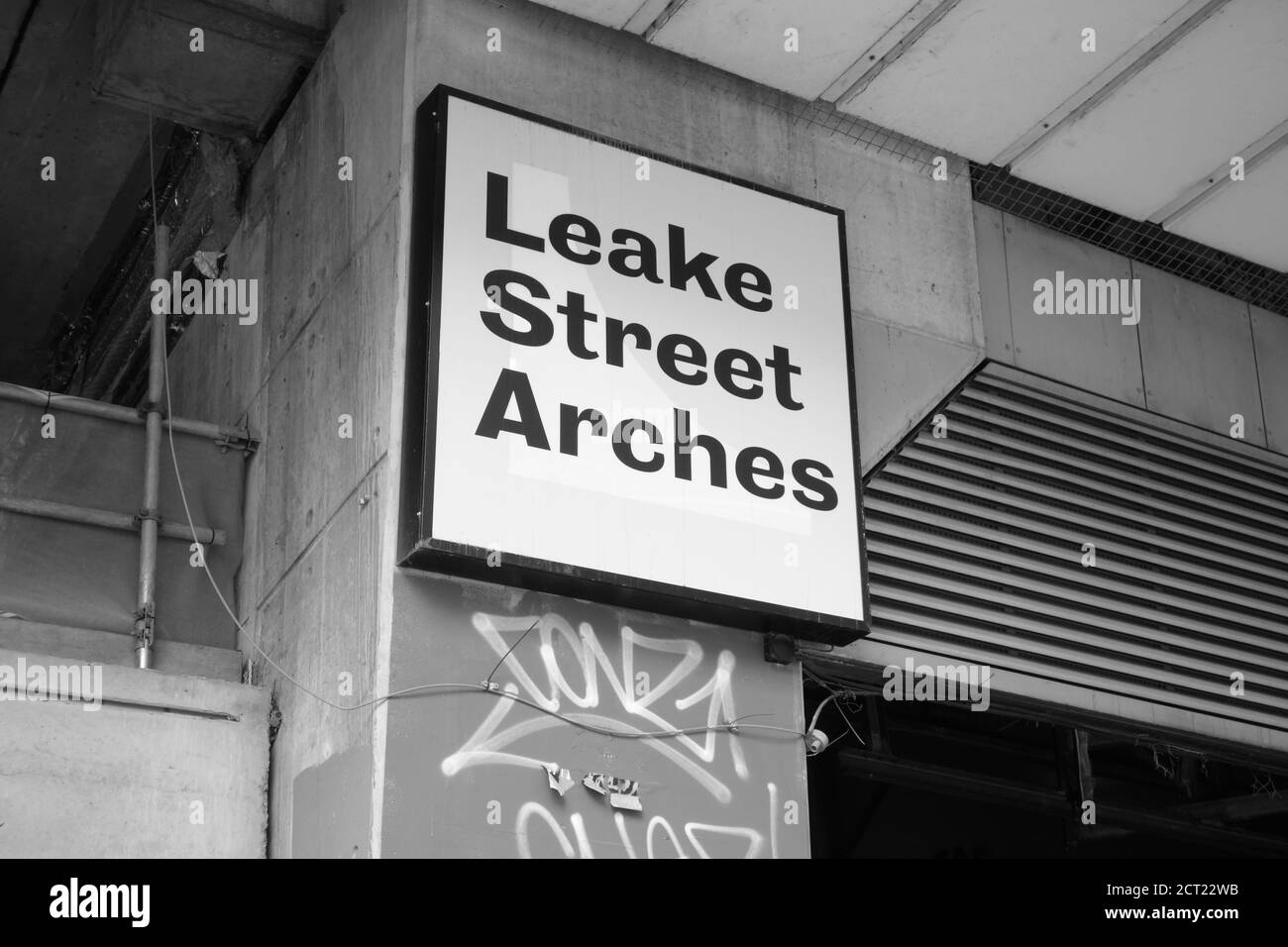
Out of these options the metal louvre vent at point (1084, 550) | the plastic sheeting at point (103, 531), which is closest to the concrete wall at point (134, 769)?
the plastic sheeting at point (103, 531)

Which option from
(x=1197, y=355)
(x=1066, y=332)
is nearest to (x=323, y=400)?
(x=1066, y=332)

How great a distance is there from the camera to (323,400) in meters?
7.27

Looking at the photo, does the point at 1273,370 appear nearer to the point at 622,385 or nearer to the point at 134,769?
the point at 622,385

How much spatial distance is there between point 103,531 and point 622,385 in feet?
8.18

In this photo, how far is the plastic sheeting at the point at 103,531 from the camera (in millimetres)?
7289

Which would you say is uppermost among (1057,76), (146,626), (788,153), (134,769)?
(1057,76)

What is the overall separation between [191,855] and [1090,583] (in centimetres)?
447

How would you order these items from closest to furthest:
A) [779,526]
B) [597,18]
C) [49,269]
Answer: [779,526] < [597,18] < [49,269]

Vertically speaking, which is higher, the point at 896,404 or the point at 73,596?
the point at 896,404

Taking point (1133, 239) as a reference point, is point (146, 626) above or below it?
below

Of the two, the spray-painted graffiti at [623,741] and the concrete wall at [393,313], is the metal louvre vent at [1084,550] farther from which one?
the spray-painted graffiti at [623,741]
